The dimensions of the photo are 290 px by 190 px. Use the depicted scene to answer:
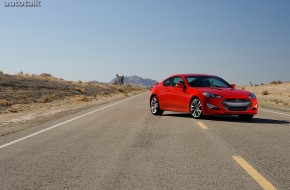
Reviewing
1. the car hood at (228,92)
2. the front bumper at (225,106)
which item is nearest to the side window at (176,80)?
the car hood at (228,92)

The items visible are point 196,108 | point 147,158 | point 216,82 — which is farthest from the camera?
point 216,82

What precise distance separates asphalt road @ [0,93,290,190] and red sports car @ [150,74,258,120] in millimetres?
2151

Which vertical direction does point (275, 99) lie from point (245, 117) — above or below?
below

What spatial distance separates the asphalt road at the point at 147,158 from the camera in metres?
5.45

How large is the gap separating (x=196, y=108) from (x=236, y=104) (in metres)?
1.26

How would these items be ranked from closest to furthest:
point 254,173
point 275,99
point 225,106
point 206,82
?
point 254,173, point 225,106, point 206,82, point 275,99

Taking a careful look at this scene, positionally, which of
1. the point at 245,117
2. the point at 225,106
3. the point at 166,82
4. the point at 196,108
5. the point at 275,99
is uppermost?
the point at 166,82

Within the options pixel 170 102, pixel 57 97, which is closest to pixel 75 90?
pixel 57 97

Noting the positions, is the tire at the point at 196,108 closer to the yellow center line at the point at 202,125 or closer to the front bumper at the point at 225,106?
the front bumper at the point at 225,106

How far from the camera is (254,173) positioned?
5.92 meters

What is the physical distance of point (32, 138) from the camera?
9.73m

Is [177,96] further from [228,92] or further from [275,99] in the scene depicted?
[275,99]

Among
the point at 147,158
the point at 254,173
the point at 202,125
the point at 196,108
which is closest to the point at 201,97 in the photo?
the point at 196,108

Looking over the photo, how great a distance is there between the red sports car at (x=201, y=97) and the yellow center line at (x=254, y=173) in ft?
21.0
